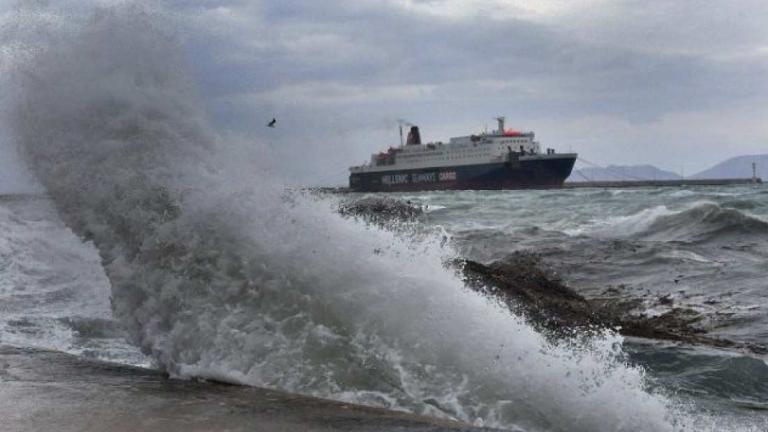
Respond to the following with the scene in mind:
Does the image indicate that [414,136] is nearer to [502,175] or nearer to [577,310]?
[502,175]

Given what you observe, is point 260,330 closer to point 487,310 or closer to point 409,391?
point 409,391

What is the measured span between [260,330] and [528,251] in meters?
11.6

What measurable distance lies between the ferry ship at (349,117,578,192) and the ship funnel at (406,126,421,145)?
491cm

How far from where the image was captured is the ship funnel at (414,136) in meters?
97.6

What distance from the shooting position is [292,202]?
6.43 m

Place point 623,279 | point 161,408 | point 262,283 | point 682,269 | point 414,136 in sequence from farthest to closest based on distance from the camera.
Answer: point 414,136 < point 682,269 < point 623,279 < point 262,283 < point 161,408

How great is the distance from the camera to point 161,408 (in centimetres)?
441

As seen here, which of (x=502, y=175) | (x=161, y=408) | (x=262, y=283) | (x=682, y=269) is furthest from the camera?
(x=502, y=175)

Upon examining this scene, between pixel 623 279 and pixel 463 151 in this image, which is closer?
pixel 623 279

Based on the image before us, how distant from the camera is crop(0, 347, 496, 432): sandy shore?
4.08 meters

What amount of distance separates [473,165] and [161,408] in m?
77.4

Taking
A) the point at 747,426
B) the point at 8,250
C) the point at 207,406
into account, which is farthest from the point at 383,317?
the point at 8,250

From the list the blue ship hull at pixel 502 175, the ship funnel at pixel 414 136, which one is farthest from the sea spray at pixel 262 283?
the ship funnel at pixel 414 136

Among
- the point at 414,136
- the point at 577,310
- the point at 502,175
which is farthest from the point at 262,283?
the point at 414,136
